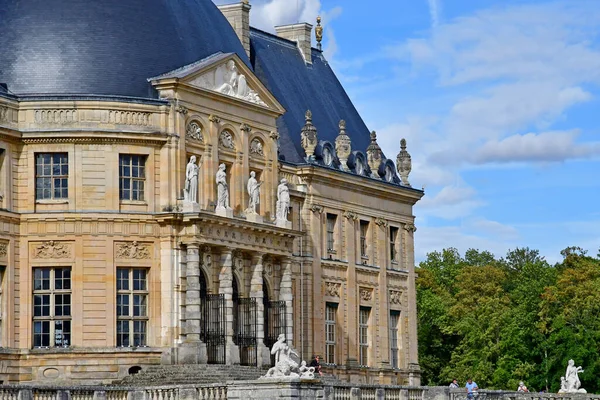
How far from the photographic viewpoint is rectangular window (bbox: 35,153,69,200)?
197 feet

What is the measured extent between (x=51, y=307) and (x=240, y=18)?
65.1 feet

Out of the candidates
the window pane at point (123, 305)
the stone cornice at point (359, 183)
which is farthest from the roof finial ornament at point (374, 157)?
the window pane at point (123, 305)

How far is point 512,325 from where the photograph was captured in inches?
3910

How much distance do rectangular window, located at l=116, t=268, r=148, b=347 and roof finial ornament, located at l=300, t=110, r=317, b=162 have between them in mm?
14055

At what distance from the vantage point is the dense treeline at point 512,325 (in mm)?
98312

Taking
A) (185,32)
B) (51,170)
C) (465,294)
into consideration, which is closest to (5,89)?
(51,170)

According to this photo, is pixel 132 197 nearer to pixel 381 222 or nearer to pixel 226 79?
pixel 226 79

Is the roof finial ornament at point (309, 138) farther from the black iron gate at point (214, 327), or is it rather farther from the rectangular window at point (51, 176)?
the rectangular window at point (51, 176)

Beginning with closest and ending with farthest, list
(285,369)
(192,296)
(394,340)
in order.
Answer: (285,369)
(192,296)
(394,340)

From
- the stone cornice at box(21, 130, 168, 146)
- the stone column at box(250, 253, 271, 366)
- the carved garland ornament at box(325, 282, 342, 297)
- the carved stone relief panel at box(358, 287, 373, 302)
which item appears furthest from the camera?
the carved stone relief panel at box(358, 287, 373, 302)

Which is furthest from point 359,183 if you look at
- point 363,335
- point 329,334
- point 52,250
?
point 52,250

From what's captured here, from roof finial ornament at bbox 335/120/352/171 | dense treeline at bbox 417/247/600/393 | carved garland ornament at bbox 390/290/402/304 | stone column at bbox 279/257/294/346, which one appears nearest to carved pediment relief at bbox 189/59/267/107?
stone column at bbox 279/257/294/346

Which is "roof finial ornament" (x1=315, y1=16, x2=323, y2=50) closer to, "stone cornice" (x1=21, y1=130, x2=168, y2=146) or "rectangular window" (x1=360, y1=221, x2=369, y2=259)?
"rectangular window" (x1=360, y1=221, x2=369, y2=259)

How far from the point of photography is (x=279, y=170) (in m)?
71.2
